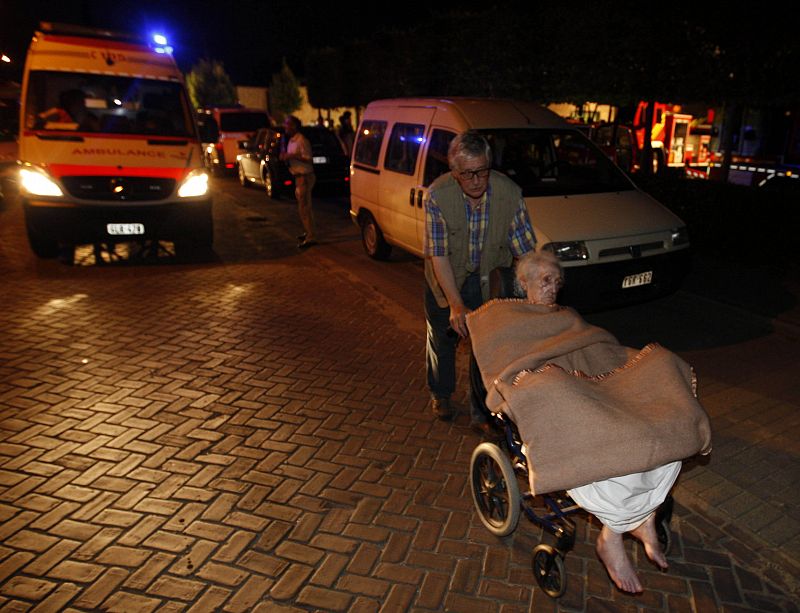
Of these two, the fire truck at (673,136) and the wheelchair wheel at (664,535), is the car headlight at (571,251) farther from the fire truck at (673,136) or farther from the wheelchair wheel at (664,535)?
the fire truck at (673,136)

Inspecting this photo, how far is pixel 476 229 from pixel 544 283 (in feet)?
3.37

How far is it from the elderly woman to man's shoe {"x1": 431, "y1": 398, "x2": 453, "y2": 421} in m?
1.74

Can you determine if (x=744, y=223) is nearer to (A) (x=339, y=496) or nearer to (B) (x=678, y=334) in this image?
(B) (x=678, y=334)

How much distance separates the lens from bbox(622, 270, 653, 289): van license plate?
19.8 feet

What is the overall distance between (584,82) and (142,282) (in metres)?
12.2

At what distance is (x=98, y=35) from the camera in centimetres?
894

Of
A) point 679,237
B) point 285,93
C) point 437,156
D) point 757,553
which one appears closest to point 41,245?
point 437,156

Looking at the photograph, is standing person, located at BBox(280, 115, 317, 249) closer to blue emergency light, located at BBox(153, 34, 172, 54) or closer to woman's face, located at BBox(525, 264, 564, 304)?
blue emergency light, located at BBox(153, 34, 172, 54)

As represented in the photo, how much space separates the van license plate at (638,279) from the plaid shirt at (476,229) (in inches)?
100.0

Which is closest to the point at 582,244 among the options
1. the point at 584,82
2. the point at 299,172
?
the point at 299,172

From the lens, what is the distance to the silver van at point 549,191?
19.3ft

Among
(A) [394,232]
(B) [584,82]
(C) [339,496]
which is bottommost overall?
(C) [339,496]

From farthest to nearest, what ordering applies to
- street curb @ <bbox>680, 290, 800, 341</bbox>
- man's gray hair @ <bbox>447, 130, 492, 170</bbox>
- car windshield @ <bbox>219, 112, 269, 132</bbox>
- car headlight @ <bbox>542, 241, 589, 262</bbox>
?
car windshield @ <bbox>219, 112, 269, 132</bbox>, street curb @ <bbox>680, 290, 800, 341</bbox>, car headlight @ <bbox>542, 241, 589, 262</bbox>, man's gray hair @ <bbox>447, 130, 492, 170</bbox>

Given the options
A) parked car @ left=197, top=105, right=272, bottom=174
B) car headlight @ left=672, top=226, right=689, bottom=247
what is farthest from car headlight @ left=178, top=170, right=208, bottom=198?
parked car @ left=197, top=105, right=272, bottom=174
